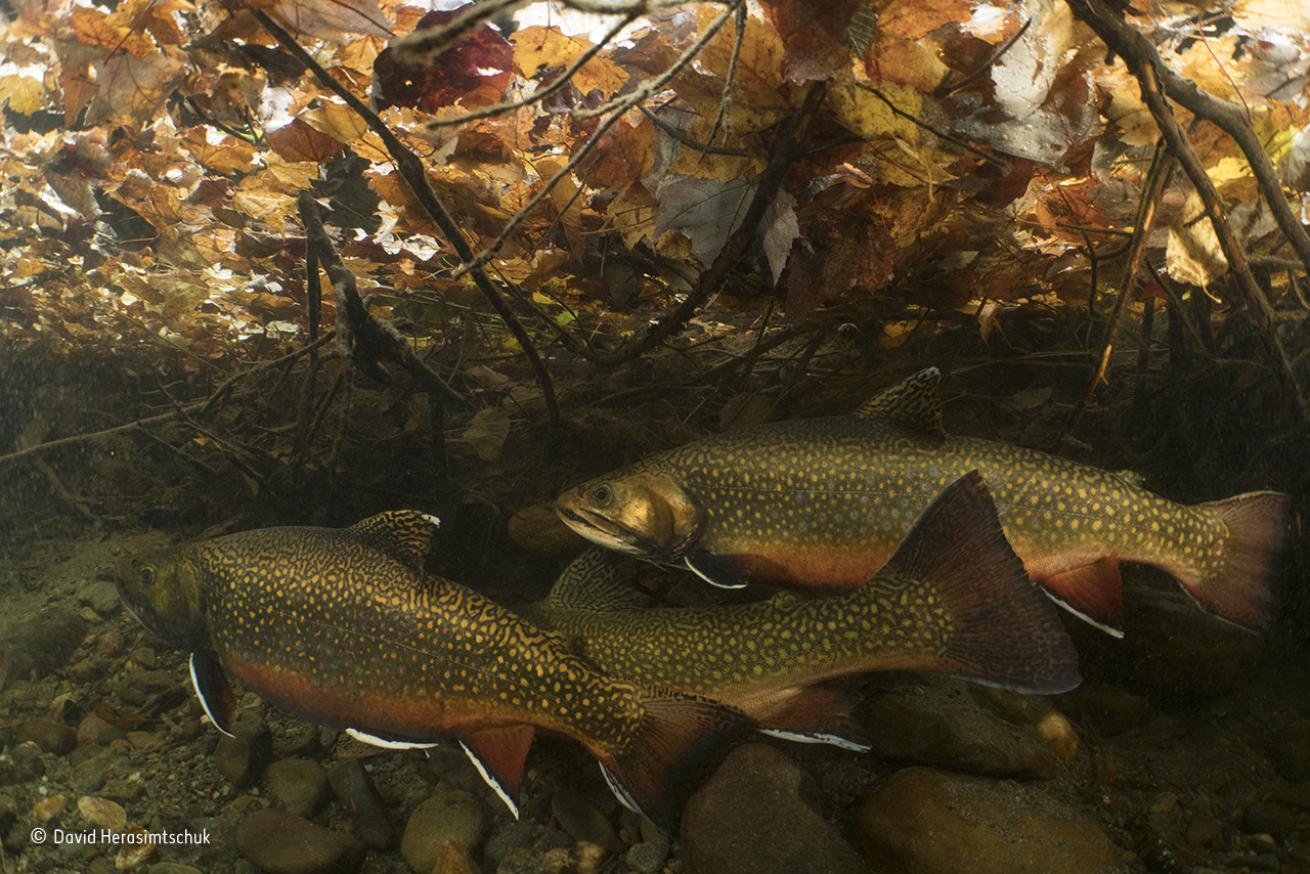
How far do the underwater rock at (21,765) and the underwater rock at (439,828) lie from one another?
63.5 inches

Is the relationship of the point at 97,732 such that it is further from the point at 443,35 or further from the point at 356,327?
the point at 443,35

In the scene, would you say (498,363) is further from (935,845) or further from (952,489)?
(935,845)

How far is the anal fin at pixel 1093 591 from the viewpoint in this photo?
6.32 feet

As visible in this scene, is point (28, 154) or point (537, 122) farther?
point (28, 154)

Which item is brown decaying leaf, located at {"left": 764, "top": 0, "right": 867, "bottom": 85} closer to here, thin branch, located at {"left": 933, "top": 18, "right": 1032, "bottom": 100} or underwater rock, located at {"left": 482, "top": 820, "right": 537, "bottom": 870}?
thin branch, located at {"left": 933, "top": 18, "right": 1032, "bottom": 100}

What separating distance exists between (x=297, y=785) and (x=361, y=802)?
27cm

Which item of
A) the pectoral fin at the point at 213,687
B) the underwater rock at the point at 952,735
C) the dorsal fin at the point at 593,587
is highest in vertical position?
the dorsal fin at the point at 593,587

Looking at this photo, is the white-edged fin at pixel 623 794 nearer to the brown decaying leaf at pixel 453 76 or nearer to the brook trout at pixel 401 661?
the brook trout at pixel 401 661

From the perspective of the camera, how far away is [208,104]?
260cm

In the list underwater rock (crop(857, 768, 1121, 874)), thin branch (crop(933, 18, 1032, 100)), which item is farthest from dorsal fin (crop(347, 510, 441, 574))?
thin branch (crop(933, 18, 1032, 100))

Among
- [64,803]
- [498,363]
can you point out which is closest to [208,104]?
[498,363]

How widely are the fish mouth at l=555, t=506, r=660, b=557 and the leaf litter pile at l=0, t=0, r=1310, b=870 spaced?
0.69 metres

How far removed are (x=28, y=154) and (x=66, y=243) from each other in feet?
3.21

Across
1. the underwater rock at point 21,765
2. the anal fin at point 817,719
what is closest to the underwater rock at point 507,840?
the anal fin at point 817,719
